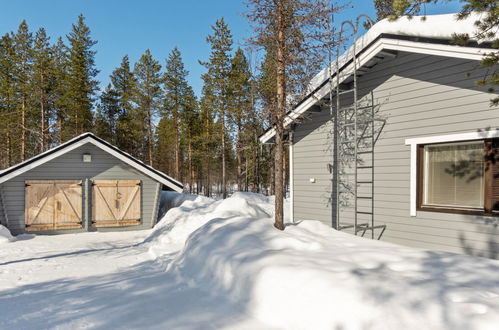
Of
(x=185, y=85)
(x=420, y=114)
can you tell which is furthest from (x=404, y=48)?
(x=185, y=85)

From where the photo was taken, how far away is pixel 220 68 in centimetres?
2392

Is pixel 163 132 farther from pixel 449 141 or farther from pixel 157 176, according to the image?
pixel 449 141

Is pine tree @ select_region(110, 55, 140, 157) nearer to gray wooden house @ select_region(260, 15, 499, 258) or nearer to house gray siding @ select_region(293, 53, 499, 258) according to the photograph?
gray wooden house @ select_region(260, 15, 499, 258)

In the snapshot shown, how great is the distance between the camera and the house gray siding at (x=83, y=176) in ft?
36.6

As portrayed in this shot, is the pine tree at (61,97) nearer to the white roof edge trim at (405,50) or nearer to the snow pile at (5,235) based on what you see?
the snow pile at (5,235)

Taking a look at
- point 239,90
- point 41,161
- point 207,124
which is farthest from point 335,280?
point 207,124

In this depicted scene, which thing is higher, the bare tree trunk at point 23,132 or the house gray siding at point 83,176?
the bare tree trunk at point 23,132

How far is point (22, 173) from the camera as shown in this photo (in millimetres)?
11195

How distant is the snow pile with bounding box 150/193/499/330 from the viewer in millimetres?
3156

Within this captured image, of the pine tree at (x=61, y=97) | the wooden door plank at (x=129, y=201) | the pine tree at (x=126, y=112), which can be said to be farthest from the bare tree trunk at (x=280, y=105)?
the pine tree at (x=126, y=112)

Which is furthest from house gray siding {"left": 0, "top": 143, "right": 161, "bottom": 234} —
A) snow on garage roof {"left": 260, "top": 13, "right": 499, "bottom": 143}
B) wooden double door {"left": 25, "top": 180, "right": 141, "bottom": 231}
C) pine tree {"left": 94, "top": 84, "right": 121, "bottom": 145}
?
pine tree {"left": 94, "top": 84, "right": 121, "bottom": 145}

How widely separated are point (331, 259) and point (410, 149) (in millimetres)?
3280

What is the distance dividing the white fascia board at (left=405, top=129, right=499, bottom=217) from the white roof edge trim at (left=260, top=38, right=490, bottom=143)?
1245mm

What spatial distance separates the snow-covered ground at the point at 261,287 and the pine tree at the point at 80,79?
1942 cm
